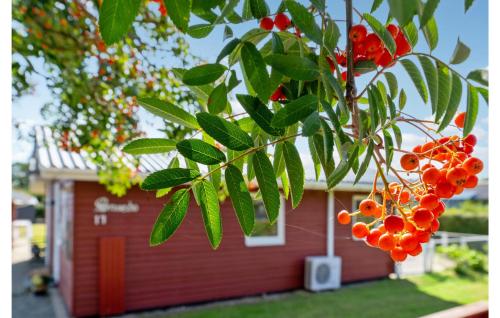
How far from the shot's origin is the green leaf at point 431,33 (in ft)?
0.99

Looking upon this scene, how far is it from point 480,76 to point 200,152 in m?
0.21

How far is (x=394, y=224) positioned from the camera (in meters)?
0.31

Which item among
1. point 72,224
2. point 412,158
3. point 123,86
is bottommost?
point 72,224

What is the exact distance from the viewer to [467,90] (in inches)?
12.0

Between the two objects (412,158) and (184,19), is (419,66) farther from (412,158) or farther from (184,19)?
(184,19)

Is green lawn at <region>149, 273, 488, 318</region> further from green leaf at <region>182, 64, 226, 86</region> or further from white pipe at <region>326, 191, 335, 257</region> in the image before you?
green leaf at <region>182, 64, 226, 86</region>

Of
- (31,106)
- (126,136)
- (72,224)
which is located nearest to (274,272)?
(72,224)

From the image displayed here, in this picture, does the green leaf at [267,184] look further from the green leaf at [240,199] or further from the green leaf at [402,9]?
the green leaf at [402,9]

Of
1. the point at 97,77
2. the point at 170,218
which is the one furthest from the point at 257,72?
the point at 97,77

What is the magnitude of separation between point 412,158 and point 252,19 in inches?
7.0

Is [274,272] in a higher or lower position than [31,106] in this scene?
lower

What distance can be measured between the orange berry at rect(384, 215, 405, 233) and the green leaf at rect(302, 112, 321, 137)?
4.6 inches

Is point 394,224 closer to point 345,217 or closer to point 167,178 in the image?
point 345,217

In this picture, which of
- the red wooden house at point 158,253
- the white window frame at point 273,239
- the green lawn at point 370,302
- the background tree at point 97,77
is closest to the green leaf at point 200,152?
the background tree at point 97,77
